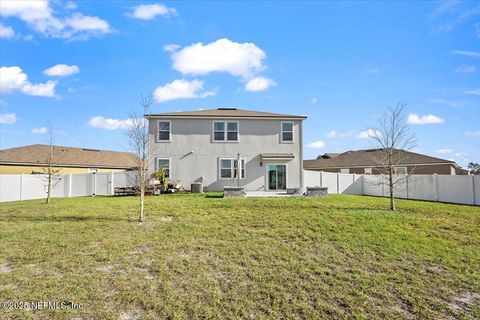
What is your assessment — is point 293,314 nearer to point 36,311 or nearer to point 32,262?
point 36,311

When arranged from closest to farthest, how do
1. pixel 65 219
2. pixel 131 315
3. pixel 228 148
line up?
pixel 131 315 → pixel 65 219 → pixel 228 148

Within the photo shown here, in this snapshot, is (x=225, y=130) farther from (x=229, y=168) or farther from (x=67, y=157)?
(x=67, y=157)

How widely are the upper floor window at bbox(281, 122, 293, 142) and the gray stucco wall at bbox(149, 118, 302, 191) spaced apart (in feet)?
1.04

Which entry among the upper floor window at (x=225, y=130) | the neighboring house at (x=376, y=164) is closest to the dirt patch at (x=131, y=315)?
the upper floor window at (x=225, y=130)

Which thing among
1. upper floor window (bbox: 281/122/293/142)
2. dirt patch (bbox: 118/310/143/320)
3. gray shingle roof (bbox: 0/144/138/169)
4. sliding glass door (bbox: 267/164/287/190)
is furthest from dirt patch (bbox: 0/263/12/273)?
gray shingle roof (bbox: 0/144/138/169)

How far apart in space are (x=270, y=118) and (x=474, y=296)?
1833 centimetres

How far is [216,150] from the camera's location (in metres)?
23.0

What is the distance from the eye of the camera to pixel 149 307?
→ 16.7ft

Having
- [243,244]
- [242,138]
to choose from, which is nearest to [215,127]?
[242,138]

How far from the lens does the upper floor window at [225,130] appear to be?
2317 centimetres

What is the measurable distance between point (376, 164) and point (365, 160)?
5.88m

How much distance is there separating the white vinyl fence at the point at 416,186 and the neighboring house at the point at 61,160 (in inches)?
669

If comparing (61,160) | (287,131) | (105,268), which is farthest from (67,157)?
(105,268)

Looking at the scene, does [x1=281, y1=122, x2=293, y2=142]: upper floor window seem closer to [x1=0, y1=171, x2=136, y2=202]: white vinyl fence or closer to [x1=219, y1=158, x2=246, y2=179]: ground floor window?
[x1=219, y1=158, x2=246, y2=179]: ground floor window
